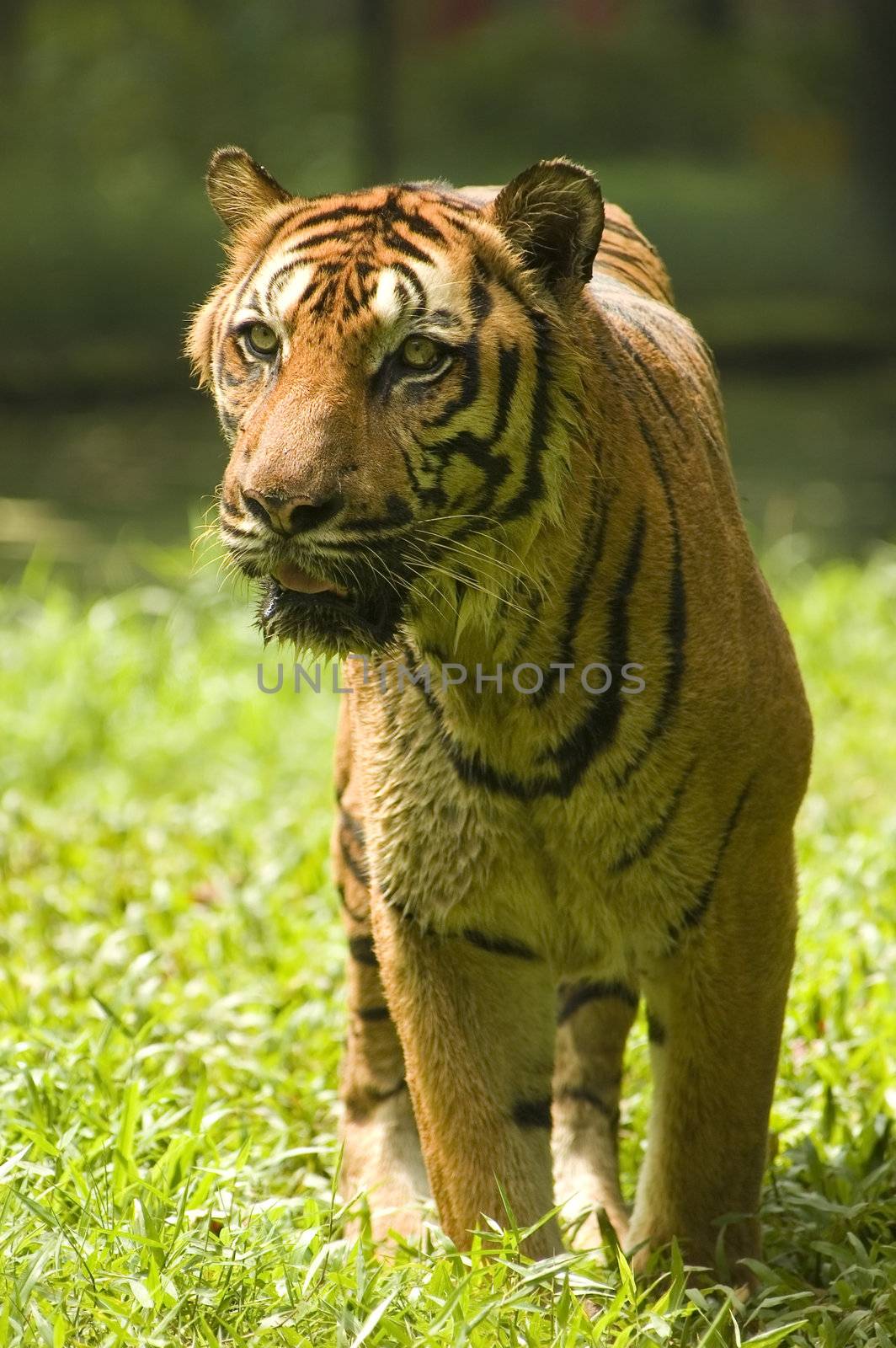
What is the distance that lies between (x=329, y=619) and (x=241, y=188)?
755 mm

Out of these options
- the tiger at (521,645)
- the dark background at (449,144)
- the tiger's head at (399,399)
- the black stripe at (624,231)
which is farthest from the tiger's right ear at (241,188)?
the dark background at (449,144)

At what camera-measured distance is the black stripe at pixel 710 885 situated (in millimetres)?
2746

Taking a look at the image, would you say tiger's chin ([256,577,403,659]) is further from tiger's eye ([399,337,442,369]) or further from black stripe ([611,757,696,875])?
black stripe ([611,757,696,875])

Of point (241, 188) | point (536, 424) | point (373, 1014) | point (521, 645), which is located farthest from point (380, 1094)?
point (241, 188)

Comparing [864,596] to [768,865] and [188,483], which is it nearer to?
[768,865]

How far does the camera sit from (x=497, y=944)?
2850 millimetres

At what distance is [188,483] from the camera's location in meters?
10.1

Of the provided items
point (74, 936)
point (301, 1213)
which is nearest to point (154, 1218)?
point (301, 1213)

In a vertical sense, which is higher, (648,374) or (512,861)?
(648,374)

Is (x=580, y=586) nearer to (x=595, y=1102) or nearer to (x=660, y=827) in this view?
(x=660, y=827)

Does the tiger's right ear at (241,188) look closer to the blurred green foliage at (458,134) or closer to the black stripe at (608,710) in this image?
the black stripe at (608,710)

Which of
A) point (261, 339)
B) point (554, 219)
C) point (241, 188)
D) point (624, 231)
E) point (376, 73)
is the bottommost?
point (261, 339)

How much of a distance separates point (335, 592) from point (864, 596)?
4382 millimetres

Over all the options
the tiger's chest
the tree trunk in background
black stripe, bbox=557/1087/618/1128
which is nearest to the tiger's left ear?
the tiger's chest
